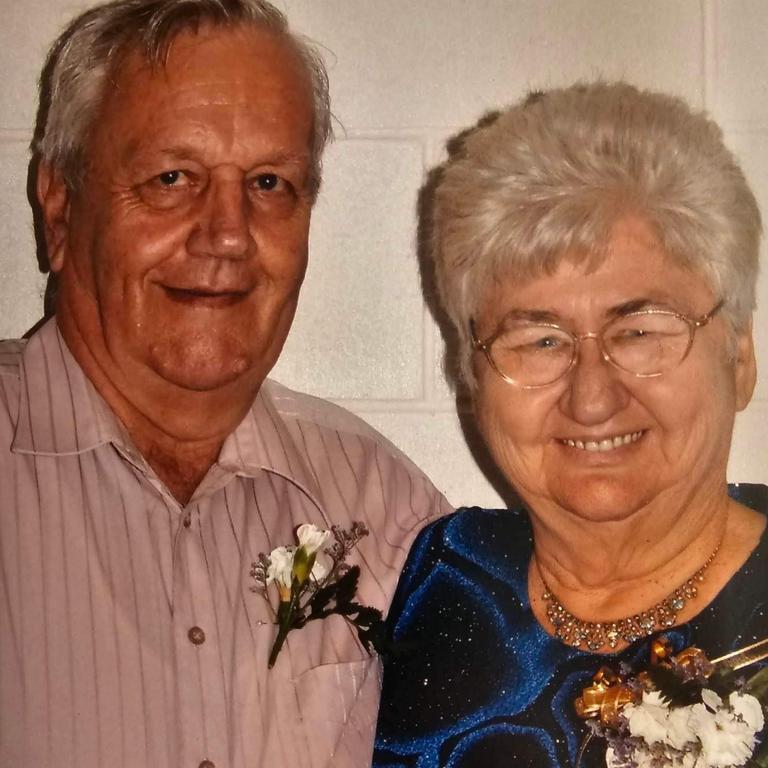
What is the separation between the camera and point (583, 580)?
5.75 ft

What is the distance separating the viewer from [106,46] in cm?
181

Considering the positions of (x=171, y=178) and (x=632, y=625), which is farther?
(x=171, y=178)

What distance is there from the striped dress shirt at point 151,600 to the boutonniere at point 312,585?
4cm

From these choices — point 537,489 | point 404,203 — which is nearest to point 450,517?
point 537,489

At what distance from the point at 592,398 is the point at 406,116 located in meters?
0.96

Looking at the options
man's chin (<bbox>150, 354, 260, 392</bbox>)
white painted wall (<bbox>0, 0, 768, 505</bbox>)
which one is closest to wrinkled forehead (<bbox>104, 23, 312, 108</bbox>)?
man's chin (<bbox>150, 354, 260, 392</bbox>)

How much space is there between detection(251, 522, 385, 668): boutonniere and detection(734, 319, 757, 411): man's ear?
660mm

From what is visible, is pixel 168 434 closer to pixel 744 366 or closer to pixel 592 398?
pixel 592 398

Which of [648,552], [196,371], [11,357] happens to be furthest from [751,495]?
[11,357]

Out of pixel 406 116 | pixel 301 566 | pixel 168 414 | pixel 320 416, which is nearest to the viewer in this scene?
pixel 301 566

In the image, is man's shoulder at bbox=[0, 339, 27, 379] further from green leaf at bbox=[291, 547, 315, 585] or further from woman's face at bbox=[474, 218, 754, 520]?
woman's face at bbox=[474, 218, 754, 520]

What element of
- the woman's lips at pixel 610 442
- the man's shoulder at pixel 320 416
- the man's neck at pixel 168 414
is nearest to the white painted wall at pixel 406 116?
the man's shoulder at pixel 320 416

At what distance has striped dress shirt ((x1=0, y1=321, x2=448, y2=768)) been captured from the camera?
162cm

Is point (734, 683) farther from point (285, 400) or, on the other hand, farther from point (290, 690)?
point (285, 400)
